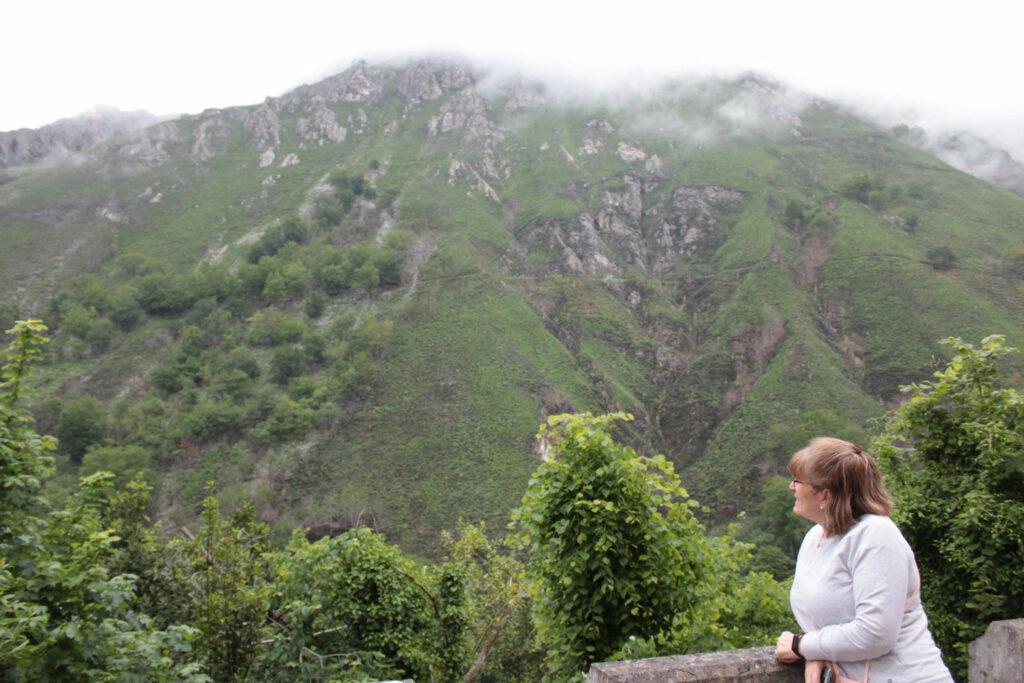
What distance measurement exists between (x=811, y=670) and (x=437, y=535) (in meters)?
39.0

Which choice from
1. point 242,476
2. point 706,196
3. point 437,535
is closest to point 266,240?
point 242,476

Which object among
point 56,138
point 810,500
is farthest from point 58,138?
point 810,500

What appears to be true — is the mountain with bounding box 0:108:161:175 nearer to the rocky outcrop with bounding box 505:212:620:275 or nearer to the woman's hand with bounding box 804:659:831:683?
the rocky outcrop with bounding box 505:212:620:275

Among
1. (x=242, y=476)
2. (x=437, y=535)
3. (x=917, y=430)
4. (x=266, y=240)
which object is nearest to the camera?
(x=917, y=430)

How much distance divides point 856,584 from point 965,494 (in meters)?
5.68

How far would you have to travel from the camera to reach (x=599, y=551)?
5.19 m

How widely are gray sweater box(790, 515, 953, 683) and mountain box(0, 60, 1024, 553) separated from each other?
3865cm

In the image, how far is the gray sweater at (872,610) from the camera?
6.90 feet

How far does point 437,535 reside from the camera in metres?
38.7

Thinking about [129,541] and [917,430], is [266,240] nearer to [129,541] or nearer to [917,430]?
[129,541]

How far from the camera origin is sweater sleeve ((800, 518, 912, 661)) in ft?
6.82

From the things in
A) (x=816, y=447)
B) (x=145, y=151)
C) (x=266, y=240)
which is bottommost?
(x=266, y=240)

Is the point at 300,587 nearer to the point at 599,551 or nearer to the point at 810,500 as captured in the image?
the point at 599,551

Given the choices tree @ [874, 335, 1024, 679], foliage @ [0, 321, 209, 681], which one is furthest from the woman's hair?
tree @ [874, 335, 1024, 679]
